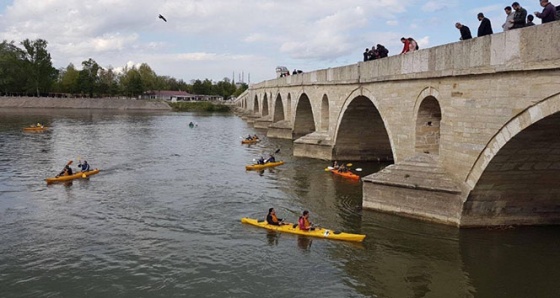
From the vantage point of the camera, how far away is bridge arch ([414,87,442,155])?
16.3 m

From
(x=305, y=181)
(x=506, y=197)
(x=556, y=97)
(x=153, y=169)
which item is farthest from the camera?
(x=153, y=169)

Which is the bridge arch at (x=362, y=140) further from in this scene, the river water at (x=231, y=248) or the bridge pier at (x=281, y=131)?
the bridge pier at (x=281, y=131)

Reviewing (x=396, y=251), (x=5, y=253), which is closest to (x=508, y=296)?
(x=396, y=251)

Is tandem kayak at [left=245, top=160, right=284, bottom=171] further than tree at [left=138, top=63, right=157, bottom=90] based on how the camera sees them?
No

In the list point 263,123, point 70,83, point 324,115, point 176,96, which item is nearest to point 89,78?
point 70,83

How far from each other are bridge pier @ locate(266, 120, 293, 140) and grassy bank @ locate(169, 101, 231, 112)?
52.6m

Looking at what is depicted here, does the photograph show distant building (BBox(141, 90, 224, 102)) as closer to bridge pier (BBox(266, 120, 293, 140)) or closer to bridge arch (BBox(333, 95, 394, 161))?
bridge pier (BBox(266, 120, 293, 140))

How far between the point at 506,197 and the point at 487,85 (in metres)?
3.29

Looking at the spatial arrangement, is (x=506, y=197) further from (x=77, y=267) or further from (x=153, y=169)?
(x=153, y=169)

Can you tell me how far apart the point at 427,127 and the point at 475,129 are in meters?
3.71

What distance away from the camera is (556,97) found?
9891 millimetres

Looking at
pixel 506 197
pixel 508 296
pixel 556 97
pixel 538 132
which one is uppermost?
pixel 556 97

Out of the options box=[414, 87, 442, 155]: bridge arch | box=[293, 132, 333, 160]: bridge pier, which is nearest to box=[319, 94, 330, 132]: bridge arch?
box=[293, 132, 333, 160]: bridge pier

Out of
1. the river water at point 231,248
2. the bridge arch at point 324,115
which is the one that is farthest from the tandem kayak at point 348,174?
the bridge arch at point 324,115
